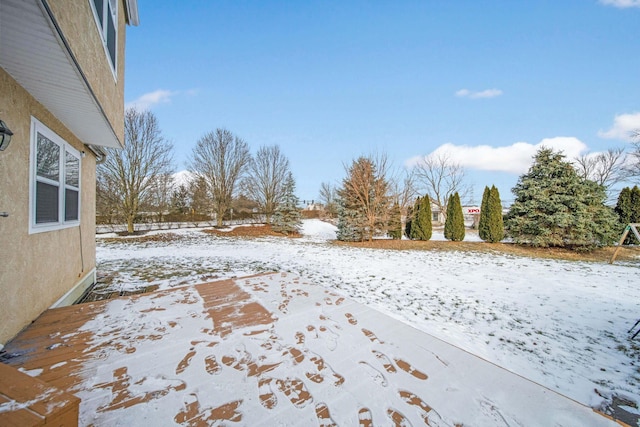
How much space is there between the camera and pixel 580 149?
894 inches

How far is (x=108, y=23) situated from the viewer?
3.50 m

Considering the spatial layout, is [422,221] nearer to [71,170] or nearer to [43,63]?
[71,170]

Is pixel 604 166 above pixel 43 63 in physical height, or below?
above

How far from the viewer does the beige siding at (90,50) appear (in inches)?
74.0

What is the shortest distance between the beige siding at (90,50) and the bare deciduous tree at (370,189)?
10.2 m

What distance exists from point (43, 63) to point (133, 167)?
49.8 ft

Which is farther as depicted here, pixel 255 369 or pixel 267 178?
pixel 267 178

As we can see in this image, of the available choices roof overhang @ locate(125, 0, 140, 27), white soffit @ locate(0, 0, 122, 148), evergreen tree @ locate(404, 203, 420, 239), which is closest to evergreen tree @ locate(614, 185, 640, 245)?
evergreen tree @ locate(404, 203, 420, 239)

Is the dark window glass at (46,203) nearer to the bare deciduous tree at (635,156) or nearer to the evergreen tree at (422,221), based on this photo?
the evergreen tree at (422,221)

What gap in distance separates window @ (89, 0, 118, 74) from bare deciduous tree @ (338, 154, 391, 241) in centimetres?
1018

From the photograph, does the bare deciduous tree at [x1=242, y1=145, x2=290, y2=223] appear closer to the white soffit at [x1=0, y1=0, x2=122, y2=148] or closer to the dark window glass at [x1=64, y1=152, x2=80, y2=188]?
the dark window glass at [x1=64, y1=152, x2=80, y2=188]

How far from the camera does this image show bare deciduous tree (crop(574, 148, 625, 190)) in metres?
21.4

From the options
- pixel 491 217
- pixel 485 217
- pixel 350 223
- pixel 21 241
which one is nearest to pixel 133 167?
pixel 350 223

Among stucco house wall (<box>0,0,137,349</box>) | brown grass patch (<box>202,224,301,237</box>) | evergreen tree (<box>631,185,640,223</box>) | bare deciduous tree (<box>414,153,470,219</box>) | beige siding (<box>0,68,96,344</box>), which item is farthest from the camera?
bare deciduous tree (<box>414,153,470,219</box>)
